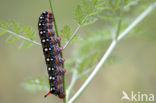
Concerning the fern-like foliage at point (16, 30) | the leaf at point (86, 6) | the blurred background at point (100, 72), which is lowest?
the blurred background at point (100, 72)

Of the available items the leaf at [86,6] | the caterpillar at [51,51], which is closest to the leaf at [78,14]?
the leaf at [86,6]

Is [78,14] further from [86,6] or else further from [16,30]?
[16,30]

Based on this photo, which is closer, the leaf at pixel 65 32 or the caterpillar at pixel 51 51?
the leaf at pixel 65 32

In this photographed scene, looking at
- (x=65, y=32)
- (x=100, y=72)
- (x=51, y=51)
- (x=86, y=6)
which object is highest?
(x=86, y=6)

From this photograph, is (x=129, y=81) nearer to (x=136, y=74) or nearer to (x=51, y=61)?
(x=136, y=74)

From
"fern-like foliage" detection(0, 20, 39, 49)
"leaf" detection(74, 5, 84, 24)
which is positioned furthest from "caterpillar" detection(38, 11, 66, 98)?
"leaf" detection(74, 5, 84, 24)

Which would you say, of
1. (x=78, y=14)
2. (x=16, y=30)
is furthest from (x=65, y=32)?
(x=16, y=30)

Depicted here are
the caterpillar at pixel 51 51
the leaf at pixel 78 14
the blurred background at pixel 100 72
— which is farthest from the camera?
the blurred background at pixel 100 72

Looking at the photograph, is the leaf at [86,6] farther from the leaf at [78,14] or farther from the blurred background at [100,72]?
the blurred background at [100,72]

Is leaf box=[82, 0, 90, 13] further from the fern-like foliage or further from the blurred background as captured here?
the blurred background
